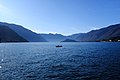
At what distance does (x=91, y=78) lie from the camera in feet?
126

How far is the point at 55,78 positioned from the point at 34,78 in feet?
16.7

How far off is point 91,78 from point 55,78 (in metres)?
8.59

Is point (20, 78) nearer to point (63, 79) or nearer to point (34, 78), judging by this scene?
point (34, 78)

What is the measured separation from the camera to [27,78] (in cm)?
3894

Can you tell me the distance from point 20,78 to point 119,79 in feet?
76.2

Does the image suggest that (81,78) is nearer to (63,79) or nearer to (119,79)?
(63,79)

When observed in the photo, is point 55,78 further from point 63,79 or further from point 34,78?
point 34,78

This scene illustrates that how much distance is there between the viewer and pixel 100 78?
38.3m

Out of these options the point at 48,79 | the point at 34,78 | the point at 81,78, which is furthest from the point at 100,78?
the point at 34,78

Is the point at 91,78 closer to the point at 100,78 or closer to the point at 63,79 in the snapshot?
the point at 100,78

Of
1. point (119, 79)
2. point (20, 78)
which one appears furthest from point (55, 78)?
point (119, 79)

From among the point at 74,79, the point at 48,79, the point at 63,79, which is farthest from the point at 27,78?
the point at 74,79

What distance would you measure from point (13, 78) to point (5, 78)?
1.94 m

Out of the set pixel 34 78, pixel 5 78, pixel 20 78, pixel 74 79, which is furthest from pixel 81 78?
pixel 5 78
